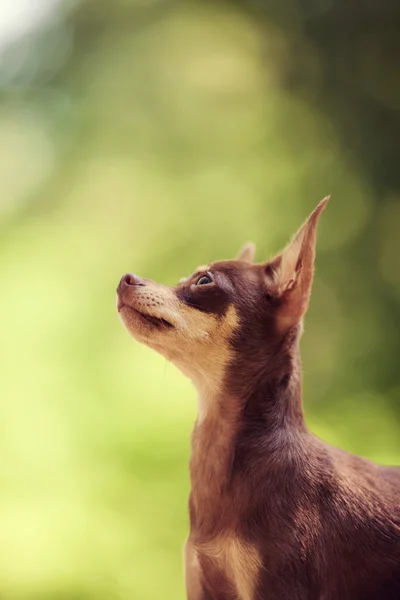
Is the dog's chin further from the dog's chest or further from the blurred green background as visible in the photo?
the blurred green background

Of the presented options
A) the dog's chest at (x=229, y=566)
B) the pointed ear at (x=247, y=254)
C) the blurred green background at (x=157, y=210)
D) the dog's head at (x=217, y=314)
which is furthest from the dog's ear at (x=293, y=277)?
the blurred green background at (x=157, y=210)

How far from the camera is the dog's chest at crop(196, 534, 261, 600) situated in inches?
32.0

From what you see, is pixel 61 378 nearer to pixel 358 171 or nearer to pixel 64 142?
pixel 64 142

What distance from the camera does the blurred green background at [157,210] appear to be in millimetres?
1523

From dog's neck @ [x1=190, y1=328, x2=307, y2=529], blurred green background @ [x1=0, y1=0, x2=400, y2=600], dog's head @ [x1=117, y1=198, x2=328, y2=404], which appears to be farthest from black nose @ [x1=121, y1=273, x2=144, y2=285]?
blurred green background @ [x1=0, y1=0, x2=400, y2=600]

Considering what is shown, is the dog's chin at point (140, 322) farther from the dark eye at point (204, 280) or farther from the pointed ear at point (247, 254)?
the pointed ear at point (247, 254)

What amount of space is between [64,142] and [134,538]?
3.23ft

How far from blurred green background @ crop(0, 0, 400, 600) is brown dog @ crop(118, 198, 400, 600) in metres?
0.62

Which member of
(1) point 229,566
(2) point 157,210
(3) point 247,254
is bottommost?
(1) point 229,566

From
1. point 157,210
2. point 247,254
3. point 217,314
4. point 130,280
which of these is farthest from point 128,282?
point 157,210

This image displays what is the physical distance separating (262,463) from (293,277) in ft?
0.75

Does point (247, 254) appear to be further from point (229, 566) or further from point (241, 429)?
point (229, 566)

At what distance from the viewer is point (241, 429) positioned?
2.86ft

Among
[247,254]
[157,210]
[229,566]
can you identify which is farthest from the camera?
[157,210]
